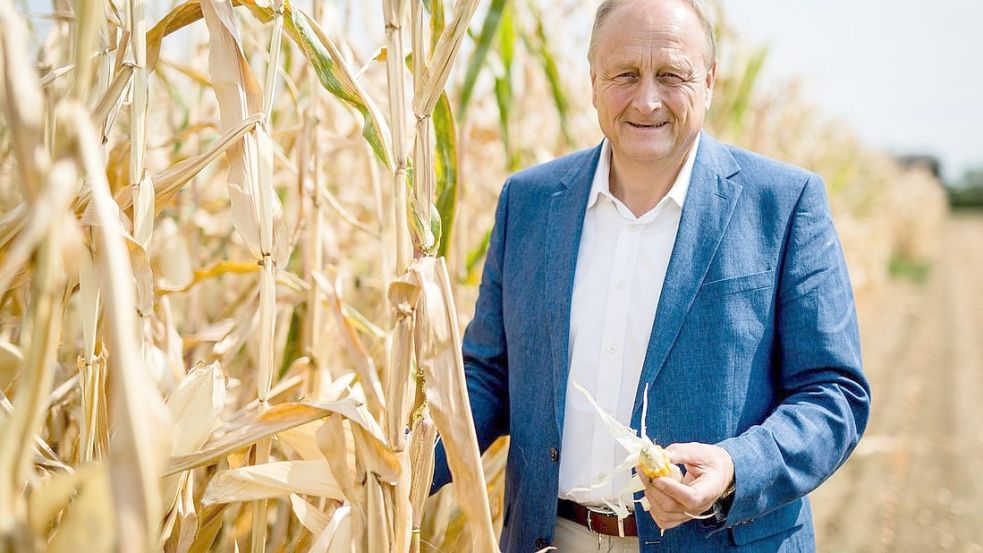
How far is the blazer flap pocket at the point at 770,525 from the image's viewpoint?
1.23m

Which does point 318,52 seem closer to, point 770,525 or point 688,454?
point 688,454

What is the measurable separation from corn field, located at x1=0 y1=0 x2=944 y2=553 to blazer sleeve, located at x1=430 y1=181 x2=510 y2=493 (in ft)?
0.46

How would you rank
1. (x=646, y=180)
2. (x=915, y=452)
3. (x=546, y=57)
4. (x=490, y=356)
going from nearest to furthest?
(x=646, y=180)
(x=490, y=356)
(x=546, y=57)
(x=915, y=452)

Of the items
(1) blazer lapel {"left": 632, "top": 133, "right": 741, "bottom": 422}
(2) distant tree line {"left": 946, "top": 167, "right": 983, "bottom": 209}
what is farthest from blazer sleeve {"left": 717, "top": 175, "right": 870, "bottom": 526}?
(2) distant tree line {"left": 946, "top": 167, "right": 983, "bottom": 209}

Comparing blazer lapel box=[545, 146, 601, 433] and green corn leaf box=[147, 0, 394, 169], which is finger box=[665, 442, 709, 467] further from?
green corn leaf box=[147, 0, 394, 169]

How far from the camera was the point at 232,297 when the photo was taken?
85.8 inches

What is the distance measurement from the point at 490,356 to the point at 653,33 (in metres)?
0.59

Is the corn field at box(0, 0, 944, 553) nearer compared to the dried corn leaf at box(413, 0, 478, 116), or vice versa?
the corn field at box(0, 0, 944, 553)

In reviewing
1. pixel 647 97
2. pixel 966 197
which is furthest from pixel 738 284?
pixel 966 197

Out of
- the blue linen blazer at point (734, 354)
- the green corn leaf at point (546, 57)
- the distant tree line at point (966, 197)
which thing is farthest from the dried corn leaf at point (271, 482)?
the distant tree line at point (966, 197)

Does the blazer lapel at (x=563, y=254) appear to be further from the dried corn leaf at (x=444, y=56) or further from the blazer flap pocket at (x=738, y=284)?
the dried corn leaf at (x=444, y=56)

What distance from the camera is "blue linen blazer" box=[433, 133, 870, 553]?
1215 mm

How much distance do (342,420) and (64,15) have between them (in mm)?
844

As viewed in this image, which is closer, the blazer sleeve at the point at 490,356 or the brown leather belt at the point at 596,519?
the brown leather belt at the point at 596,519
